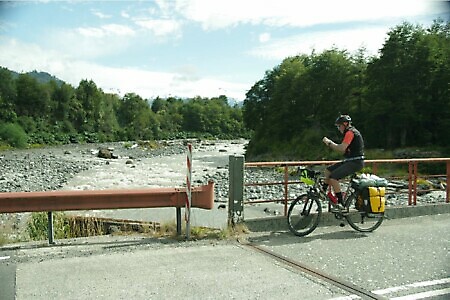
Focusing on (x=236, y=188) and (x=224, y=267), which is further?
(x=236, y=188)

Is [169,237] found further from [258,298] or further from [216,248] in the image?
[258,298]

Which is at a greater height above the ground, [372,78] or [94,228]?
[372,78]

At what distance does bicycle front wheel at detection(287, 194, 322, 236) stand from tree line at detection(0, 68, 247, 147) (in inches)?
3071

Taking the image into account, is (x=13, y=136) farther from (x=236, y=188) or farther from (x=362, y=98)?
(x=236, y=188)

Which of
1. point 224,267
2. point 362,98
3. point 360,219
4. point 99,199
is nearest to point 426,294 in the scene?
point 224,267

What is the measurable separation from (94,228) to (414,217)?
6.63 metres

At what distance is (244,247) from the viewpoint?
274 inches

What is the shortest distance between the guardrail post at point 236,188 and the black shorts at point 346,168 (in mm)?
1544

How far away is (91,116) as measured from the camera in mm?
117312

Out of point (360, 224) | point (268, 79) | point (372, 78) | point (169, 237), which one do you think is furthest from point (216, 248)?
point (268, 79)

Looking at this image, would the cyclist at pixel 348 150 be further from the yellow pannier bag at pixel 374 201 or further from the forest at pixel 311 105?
the forest at pixel 311 105

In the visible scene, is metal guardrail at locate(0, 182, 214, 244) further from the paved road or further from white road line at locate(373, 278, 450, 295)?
white road line at locate(373, 278, 450, 295)

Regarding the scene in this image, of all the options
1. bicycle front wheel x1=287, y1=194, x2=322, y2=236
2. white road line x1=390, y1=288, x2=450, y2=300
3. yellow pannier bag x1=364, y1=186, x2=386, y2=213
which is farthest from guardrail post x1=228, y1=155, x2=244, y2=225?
white road line x1=390, y1=288, x2=450, y2=300

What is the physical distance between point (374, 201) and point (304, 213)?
1258 millimetres
